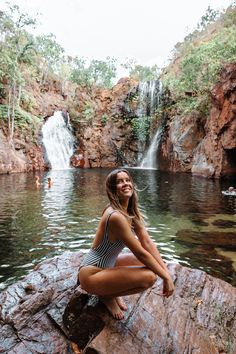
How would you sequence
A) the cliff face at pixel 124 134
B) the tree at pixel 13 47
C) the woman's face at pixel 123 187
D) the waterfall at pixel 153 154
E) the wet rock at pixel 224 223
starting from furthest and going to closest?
the waterfall at pixel 153 154, the tree at pixel 13 47, the cliff face at pixel 124 134, the wet rock at pixel 224 223, the woman's face at pixel 123 187

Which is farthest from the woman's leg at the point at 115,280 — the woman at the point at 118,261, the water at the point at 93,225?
the water at the point at 93,225

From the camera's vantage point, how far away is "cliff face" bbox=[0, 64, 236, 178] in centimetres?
2536

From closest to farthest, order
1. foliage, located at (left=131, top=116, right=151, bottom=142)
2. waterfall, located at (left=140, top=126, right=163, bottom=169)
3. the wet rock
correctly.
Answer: the wet rock, waterfall, located at (left=140, top=126, right=163, bottom=169), foliage, located at (left=131, top=116, right=151, bottom=142)

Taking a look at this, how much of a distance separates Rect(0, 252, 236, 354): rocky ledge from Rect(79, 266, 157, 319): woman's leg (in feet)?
0.84

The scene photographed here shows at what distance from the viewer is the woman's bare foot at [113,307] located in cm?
355

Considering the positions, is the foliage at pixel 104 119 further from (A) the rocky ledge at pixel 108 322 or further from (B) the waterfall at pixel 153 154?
(A) the rocky ledge at pixel 108 322

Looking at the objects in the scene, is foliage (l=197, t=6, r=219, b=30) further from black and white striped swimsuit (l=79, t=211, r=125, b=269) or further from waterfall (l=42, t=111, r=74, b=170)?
black and white striped swimsuit (l=79, t=211, r=125, b=269)

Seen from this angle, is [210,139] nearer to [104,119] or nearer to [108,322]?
[104,119]

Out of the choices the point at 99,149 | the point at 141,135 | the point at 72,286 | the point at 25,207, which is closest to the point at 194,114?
the point at 141,135

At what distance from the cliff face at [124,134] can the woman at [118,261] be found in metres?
22.4

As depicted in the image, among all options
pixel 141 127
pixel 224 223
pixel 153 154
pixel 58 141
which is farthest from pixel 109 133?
pixel 224 223

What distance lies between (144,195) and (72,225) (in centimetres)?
708

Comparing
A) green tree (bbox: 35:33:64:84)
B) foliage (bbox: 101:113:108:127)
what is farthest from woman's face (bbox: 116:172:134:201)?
green tree (bbox: 35:33:64:84)

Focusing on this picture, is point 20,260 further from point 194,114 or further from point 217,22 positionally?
point 217,22
